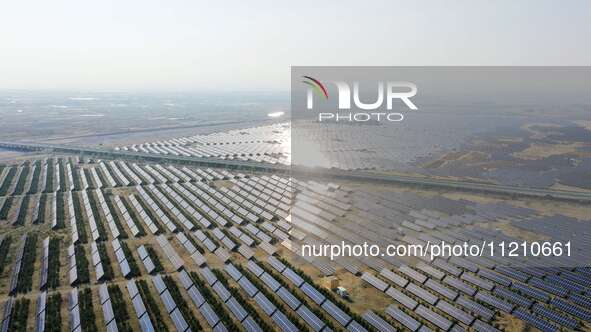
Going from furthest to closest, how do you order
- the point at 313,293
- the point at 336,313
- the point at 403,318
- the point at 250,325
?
the point at 313,293 → the point at 336,313 → the point at 403,318 → the point at 250,325

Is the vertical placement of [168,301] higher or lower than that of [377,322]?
higher

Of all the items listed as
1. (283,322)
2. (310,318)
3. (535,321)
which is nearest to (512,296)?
(535,321)

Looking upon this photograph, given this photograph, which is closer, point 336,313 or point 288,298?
point 336,313

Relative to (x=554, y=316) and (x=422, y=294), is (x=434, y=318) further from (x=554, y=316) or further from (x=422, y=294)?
(x=554, y=316)

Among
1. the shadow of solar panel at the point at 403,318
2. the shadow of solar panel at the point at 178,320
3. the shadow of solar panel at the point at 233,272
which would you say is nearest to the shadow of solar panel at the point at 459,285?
the shadow of solar panel at the point at 403,318

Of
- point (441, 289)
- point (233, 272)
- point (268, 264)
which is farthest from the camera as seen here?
point (268, 264)

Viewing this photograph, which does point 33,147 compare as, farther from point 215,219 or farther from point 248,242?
point 248,242

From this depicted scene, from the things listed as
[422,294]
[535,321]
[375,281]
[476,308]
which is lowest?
[535,321]

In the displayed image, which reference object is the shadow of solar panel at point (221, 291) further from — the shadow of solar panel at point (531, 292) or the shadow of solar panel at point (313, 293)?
the shadow of solar panel at point (531, 292)

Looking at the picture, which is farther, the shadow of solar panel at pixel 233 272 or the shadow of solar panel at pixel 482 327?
the shadow of solar panel at pixel 233 272
